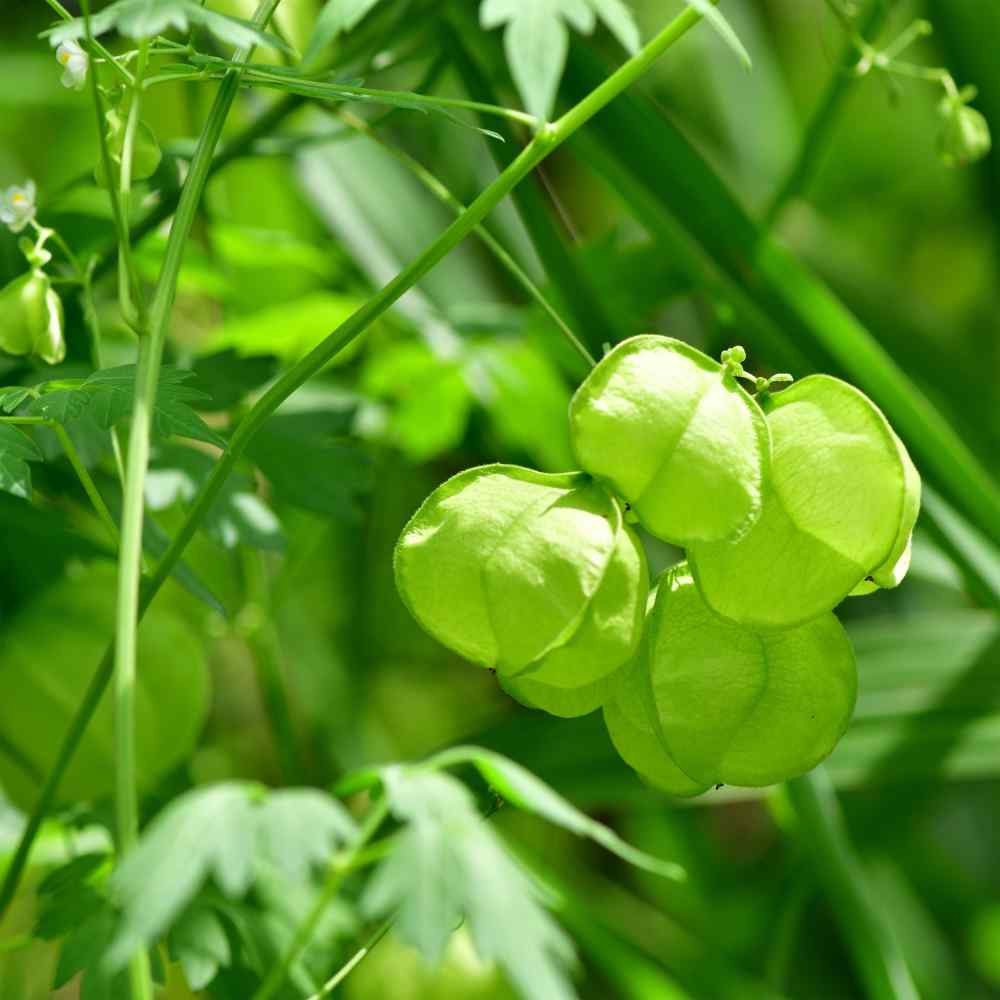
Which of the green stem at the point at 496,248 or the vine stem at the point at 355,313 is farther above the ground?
the vine stem at the point at 355,313

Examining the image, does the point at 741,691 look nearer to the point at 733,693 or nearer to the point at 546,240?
the point at 733,693

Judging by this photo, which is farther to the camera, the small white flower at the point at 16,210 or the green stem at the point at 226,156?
the green stem at the point at 226,156

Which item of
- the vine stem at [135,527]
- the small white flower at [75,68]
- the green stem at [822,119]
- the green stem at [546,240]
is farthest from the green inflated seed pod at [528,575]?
the green stem at [822,119]

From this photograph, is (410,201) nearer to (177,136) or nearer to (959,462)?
(177,136)

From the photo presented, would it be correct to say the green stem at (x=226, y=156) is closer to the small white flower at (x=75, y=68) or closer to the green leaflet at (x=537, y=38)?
the small white flower at (x=75, y=68)

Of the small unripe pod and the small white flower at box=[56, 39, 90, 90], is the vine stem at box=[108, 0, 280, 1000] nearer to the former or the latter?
the small white flower at box=[56, 39, 90, 90]

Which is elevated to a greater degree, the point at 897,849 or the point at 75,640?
the point at 75,640

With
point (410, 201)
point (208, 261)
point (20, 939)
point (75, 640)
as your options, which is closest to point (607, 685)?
point (20, 939)
